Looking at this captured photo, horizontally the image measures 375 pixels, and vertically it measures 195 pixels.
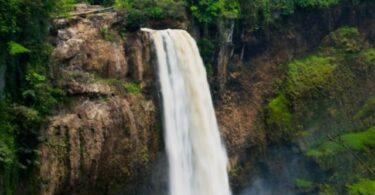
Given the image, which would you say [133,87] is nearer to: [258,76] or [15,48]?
[15,48]

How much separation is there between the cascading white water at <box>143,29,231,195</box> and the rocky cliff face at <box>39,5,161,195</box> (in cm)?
53

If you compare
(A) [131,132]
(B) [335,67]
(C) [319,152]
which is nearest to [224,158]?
(C) [319,152]

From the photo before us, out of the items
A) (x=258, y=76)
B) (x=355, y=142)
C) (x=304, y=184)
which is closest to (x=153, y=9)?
(x=258, y=76)

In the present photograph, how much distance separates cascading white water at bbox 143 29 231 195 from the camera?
17344 millimetres

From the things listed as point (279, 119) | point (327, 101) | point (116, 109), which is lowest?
point (279, 119)

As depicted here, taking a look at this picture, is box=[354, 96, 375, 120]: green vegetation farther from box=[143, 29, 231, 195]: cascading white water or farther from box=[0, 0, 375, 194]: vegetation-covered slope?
box=[143, 29, 231, 195]: cascading white water

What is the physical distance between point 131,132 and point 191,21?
6000mm

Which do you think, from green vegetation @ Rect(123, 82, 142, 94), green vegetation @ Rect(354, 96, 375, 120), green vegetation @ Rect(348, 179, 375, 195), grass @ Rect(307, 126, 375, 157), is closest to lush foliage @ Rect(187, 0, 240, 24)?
green vegetation @ Rect(123, 82, 142, 94)

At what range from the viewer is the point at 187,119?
17.8 metres

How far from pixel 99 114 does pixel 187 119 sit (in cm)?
383

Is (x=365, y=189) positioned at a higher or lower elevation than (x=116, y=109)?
lower

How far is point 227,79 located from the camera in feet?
71.4

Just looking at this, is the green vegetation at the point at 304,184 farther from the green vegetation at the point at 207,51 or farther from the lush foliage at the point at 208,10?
the lush foliage at the point at 208,10

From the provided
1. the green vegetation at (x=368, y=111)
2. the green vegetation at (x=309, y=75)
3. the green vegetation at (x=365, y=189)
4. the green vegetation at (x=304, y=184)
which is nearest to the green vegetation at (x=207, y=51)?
the green vegetation at (x=309, y=75)
